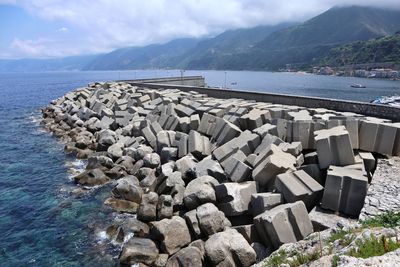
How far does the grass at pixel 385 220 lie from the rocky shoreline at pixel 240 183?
75cm

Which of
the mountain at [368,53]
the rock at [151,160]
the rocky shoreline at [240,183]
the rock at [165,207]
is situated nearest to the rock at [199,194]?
the rocky shoreline at [240,183]

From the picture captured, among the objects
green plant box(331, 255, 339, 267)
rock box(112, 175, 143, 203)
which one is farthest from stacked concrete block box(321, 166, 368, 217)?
rock box(112, 175, 143, 203)

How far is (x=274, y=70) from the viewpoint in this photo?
192250mm

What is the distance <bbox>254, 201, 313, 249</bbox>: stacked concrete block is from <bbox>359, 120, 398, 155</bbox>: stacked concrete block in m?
3.94

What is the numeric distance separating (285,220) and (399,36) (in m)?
154

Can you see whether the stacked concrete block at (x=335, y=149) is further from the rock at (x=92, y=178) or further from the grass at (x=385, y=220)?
the rock at (x=92, y=178)

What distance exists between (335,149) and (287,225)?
3072 millimetres

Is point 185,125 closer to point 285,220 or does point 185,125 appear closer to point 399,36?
point 285,220

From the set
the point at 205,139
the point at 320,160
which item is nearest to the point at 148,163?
the point at 205,139

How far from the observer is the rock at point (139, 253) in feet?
31.3

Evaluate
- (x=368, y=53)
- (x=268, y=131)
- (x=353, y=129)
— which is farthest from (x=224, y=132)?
(x=368, y=53)

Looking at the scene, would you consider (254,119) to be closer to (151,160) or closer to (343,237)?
(151,160)

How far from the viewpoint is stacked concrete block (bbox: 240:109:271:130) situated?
15820mm

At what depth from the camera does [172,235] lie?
984 centimetres
